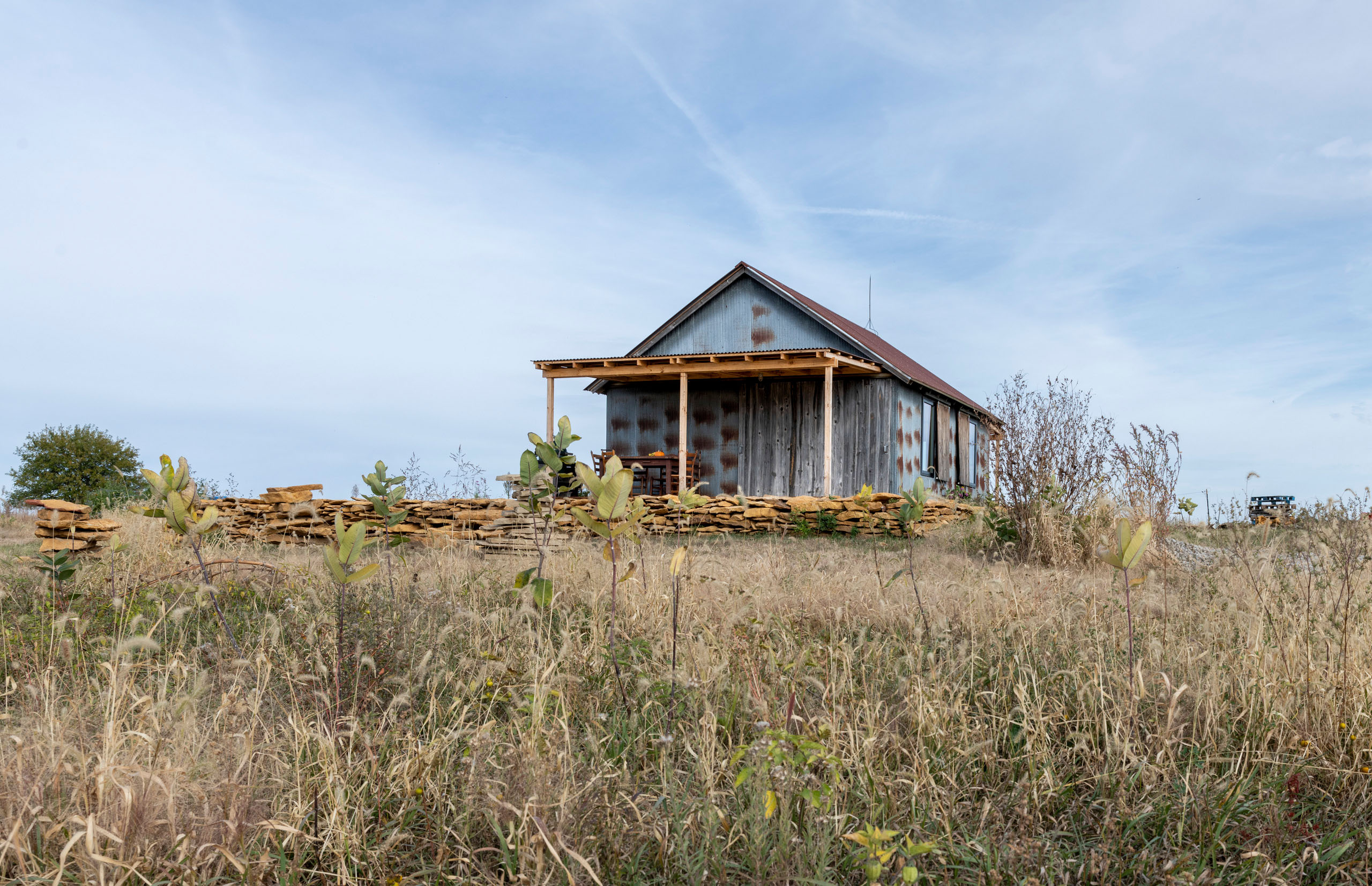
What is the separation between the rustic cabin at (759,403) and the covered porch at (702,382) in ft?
0.10

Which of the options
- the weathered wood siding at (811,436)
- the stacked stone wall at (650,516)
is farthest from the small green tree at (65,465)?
the weathered wood siding at (811,436)

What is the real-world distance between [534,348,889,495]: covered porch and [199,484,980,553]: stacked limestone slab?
847 mm

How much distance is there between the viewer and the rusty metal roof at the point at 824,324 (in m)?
16.4

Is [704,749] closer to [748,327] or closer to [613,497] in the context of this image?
[613,497]

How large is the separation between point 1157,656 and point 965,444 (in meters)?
18.4

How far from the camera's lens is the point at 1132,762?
2.70 m

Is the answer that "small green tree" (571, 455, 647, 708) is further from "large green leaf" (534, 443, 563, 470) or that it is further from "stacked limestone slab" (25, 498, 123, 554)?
"stacked limestone slab" (25, 498, 123, 554)

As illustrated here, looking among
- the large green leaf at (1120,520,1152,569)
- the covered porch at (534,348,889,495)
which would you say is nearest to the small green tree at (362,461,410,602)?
the large green leaf at (1120,520,1152,569)

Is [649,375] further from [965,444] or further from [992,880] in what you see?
[992,880]

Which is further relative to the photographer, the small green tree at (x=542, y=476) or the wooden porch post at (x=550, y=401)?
the wooden porch post at (x=550, y=401)

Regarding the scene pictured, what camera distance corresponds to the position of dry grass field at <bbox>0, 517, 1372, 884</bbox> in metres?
2.30

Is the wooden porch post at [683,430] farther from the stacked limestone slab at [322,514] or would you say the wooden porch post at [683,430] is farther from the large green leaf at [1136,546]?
the large green leaf at [1136,546]

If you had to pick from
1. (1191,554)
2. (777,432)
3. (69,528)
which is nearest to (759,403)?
(777,432)

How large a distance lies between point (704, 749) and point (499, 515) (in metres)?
8.62
